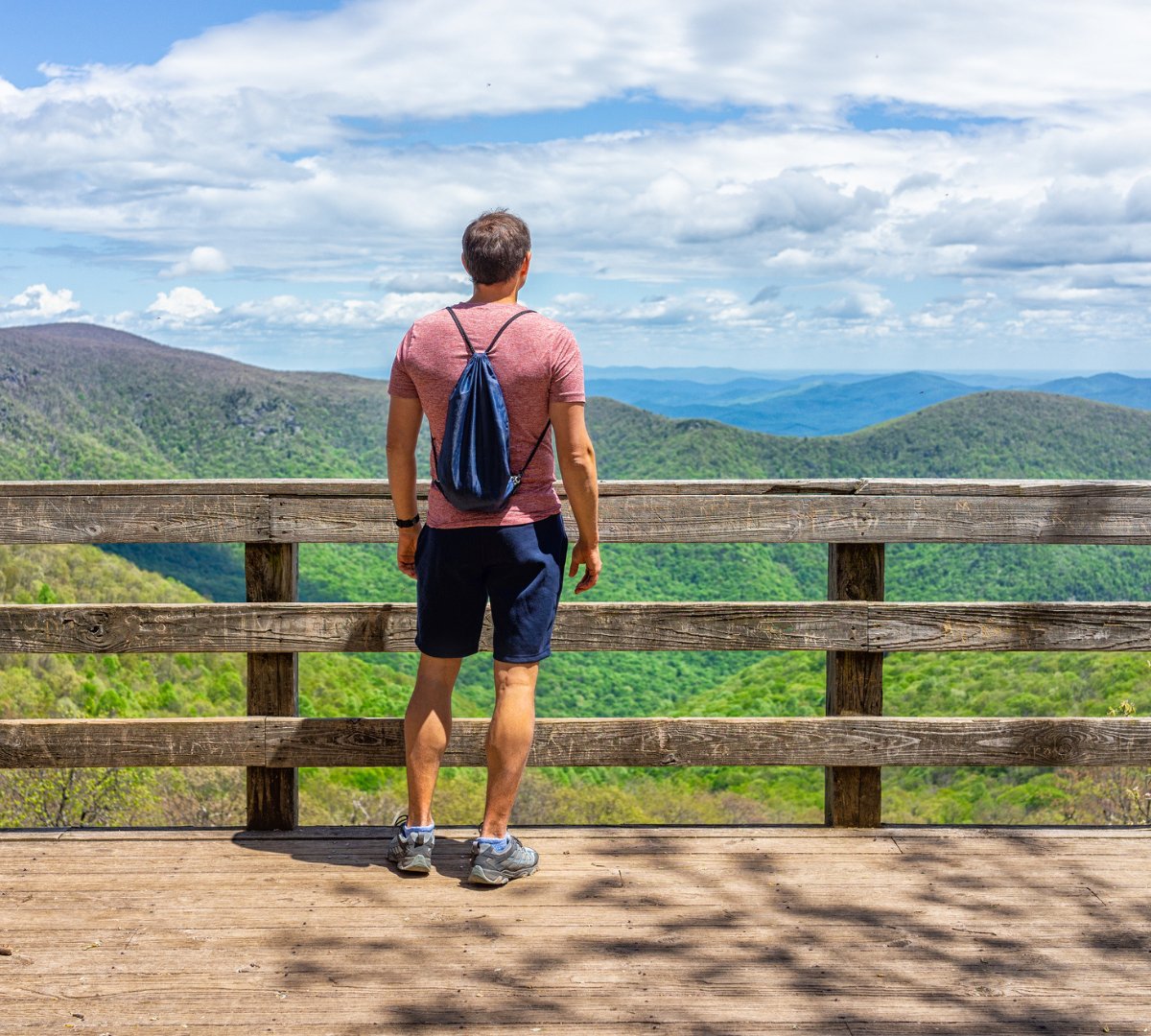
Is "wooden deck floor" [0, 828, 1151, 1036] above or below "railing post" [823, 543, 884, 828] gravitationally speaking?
below

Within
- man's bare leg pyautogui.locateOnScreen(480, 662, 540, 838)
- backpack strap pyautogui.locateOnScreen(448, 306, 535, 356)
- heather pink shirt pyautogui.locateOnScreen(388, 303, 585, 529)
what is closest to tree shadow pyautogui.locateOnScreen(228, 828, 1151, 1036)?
man's bare leg pyautogui.locateOnScreen(480, 662, 540, 838)

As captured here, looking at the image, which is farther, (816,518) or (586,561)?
(816,518)

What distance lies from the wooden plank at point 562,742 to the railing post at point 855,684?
71 millimetres

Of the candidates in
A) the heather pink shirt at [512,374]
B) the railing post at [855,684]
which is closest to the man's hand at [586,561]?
the heather pink shirt at [512,374]

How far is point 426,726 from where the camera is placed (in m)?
3.30

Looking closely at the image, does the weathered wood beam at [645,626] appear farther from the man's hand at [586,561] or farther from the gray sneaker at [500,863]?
the gray sneaker at [500,863]

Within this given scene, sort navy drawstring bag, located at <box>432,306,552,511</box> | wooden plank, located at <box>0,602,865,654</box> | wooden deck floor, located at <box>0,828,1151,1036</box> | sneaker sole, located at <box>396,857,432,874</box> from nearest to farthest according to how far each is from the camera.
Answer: wooden deck floor, located at <box>0,828,1151,1036</box>
navy drawstring bag, located at <box>432,306,552,511</box>
sneaker sole, located at <box>396,857,432,874</box>
wooden plank, located at <box>0,602,865,654</box>

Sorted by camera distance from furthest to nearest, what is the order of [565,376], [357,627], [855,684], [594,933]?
[855,684]
[357,627]
[565,376]
[594,933]

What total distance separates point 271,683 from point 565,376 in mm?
1405

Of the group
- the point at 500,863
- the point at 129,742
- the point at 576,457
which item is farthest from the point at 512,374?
the point at 129,742

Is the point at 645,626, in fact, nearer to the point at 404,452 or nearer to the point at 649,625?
the point at 649,625

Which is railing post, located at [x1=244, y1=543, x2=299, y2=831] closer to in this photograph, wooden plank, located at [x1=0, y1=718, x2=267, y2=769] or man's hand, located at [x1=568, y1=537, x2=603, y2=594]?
wooden plank, located at [x1=0, y1=718, x2=267, y2=769]

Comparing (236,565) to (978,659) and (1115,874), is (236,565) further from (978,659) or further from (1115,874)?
(1115,874)

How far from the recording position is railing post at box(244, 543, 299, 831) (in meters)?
3.63
